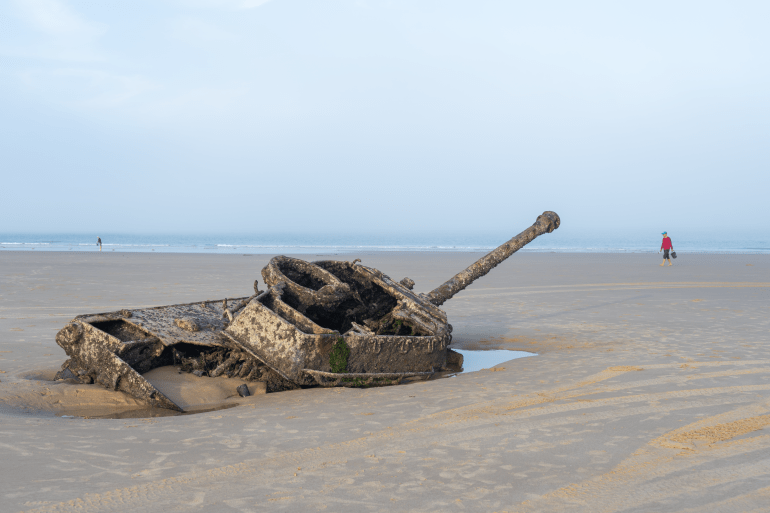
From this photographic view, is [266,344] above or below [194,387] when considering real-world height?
above

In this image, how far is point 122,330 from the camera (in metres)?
5.88

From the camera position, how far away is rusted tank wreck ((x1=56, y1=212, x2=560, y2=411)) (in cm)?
552

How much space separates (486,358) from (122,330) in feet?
14.5

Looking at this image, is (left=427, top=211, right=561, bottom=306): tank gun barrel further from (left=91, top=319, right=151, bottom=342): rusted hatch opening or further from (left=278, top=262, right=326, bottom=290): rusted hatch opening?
(left=91, top=319, right=151, bottom=342): rusted hatch opening

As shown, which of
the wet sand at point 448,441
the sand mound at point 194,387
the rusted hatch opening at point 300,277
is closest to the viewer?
the wet sand at point 448,441

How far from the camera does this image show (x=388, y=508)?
300cm

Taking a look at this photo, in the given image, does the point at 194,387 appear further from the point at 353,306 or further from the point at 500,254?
the point at 500,254

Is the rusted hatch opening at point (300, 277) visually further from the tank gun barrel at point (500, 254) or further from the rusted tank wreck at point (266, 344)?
the tank gun barrel at point (500, 254)

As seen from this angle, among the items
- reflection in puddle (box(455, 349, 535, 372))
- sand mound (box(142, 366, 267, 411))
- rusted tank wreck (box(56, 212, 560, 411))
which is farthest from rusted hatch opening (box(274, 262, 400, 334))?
sand mound (box(142, 366, 267, 411))

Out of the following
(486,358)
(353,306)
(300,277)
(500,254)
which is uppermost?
(500,254)

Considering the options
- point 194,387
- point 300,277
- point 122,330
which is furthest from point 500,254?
point 122,330

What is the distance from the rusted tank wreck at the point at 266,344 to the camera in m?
5.52

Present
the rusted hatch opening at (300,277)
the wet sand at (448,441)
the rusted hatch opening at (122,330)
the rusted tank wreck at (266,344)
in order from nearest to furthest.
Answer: the wet sand at (448,441) < the rusted tank wreck at (266,344) < the rusted hatch opening at (122,330) < the rusted hatch opening at (300,277)

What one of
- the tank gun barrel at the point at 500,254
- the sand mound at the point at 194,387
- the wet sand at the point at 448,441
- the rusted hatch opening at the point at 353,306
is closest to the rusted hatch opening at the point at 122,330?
the sand mound at the point at 194,387
